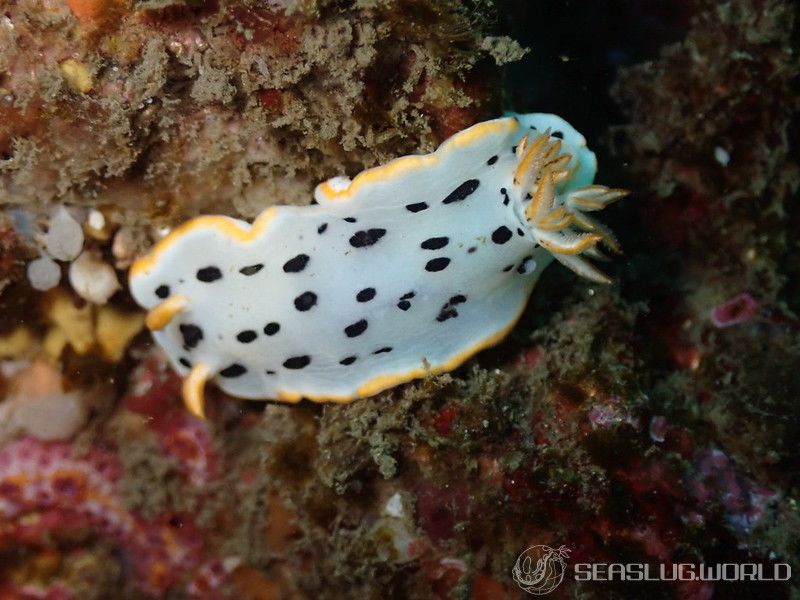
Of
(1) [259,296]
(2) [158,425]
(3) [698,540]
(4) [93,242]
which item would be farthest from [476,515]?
(4) [93,242]

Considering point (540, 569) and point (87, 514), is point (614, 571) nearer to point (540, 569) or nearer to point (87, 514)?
point (540, 569)

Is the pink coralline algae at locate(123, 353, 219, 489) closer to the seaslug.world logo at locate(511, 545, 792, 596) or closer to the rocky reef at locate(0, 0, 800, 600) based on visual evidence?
the rocky reef at locate(0, 0, 800, 600)

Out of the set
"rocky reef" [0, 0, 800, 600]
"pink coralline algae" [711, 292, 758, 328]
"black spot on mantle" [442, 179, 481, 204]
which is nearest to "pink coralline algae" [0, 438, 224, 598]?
"rocky reef" [0, 0, 800, 600]

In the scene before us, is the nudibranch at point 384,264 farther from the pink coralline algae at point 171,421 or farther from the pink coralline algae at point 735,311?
the pink coralline algae at point 735,311

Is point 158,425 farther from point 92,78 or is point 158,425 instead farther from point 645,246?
point 645,246

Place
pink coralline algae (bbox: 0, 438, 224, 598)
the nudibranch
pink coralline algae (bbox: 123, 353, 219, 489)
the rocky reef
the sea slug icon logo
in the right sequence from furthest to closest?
pink coralline algae (bbox: 123, 353, 219, 489) < pink coralline algae (bbox: 0, 438, 224, 598) < the sea slug icon logo < the nudibranch < the rocky reef

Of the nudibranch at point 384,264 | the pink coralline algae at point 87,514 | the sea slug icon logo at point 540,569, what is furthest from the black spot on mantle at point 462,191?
the pink coralline algae at point 87,514
